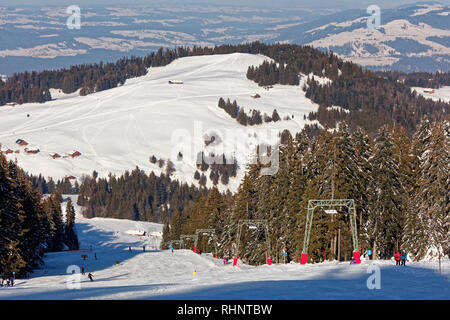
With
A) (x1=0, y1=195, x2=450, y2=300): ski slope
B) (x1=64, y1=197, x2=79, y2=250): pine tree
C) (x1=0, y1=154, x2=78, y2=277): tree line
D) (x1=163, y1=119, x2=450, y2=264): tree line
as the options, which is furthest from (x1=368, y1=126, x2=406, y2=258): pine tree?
(x1=64, y1=197, x2=79, y2=250): pine tree

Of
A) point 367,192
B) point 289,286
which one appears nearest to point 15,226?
point 367,192

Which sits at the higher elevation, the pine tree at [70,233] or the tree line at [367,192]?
the tree line at [367,192]

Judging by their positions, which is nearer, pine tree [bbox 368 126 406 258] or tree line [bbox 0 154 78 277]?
tree line [bbox 0 154 78 277]

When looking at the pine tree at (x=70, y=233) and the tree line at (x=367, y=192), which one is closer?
the tree line at (x=367, y=192)

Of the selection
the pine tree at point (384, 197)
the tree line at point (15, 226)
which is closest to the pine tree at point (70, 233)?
the tree line at point (15, 226)

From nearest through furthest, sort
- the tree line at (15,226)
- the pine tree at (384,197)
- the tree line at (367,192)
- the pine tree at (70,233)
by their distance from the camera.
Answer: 1. the tree line at (367,192)
2. the tree line at (15,226)
3. the pine tree at (384,197)
4. the pine tree at (70,233)

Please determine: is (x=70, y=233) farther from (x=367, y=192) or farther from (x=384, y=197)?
(x=384, y=197)

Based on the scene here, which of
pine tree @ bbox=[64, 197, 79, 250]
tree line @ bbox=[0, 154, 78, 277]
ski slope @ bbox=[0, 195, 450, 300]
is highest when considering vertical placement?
ski slope @ bbox=[0, 195, 450, 300]

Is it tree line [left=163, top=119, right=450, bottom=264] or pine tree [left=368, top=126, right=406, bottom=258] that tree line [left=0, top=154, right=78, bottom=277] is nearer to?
tree line [left=163, top=119, right=450, bottom=264]

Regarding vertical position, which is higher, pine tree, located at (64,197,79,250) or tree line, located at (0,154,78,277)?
tree line, located at (0,154,78,277)

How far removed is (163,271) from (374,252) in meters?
23.8

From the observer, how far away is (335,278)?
110 feet

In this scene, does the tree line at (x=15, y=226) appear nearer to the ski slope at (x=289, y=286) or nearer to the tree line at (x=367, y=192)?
the ski slope at (x=289, y=286)
